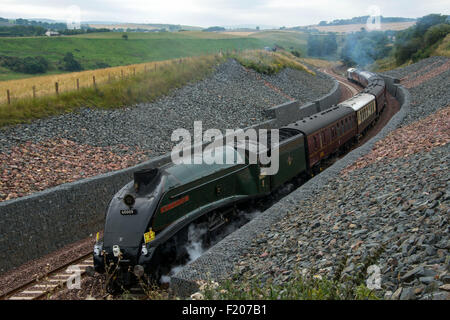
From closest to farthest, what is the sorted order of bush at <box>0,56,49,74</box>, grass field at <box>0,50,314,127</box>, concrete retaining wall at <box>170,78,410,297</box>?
1. concrete retaining wall at <box>170,78,410,297</box>
2. grass field at <box>0,50,314,127</box>
3. bush at <box>0,56,49,74</box>

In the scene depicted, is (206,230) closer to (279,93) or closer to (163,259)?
(163,259)

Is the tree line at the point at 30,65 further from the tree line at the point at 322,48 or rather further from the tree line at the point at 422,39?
the tree line at the point at 322,48

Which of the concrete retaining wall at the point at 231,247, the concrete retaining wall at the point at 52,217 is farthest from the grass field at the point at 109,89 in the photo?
the concrete retaining wall at the point at 231,247

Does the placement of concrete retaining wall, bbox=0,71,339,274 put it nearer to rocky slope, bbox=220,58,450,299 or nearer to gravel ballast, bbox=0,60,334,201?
gravel ballast, bbox=0,60,334,201

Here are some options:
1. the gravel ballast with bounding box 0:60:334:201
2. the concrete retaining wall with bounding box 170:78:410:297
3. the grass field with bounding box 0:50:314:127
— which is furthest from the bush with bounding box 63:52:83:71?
the concrete retaining wall with bounding box 170:78:410:297

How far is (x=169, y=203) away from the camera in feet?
34.9

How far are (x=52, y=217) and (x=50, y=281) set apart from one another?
3172mm

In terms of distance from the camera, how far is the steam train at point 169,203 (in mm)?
9852

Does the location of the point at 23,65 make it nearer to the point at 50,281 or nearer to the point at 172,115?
the point at 172,115

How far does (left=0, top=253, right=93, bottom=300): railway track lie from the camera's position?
1063 centimetres

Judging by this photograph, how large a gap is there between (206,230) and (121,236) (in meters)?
2.82

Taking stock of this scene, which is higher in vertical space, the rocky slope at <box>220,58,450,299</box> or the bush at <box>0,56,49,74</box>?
the bush at <box>0,56,49,74</box>

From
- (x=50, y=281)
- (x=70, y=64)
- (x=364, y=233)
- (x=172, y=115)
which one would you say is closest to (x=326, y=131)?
(x=172, y=115)
